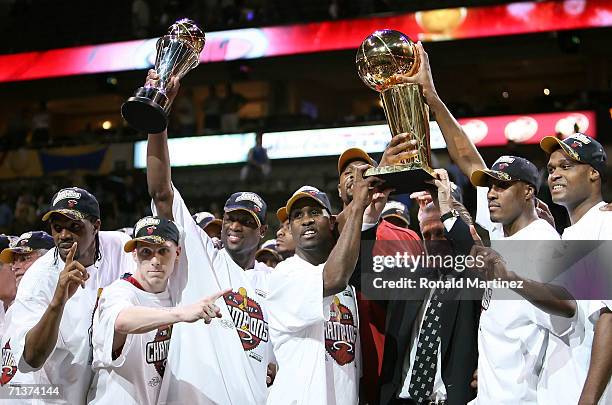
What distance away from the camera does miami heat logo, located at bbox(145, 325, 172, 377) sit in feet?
14.5

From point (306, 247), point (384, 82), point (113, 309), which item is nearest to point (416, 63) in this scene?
point (384, 82)

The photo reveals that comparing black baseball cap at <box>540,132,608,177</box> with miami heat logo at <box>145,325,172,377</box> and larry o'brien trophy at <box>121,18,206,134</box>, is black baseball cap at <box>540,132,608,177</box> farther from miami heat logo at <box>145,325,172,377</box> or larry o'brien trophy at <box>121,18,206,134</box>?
miami heat logo at <box>145,325,172,377</box>

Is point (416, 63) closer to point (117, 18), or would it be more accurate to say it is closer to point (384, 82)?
point (384, 82)

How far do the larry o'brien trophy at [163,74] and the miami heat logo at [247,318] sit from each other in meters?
1.00

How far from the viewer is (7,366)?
16.4 ft

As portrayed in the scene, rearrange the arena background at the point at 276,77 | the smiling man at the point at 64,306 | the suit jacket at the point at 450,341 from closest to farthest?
the suit jacket at the point at 450,341, the smiling man at the point at 64,306, the arena background at the point at 276,77

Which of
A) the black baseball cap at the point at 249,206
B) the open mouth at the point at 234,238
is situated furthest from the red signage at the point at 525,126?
the open mouth at the point at 234,238

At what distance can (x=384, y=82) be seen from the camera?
4.01 metres

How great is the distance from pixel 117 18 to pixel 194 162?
15.8 ft

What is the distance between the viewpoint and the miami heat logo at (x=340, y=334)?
409 centimetres

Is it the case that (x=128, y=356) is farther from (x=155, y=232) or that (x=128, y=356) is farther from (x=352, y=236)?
(x=352, y=236)

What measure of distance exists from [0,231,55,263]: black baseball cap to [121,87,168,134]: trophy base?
1.66 m

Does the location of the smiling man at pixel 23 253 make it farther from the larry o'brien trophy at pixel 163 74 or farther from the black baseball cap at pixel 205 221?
the larry o'brien trophy at pixel 163 74

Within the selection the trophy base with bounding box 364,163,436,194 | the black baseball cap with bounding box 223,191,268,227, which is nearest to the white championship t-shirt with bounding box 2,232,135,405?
the black baseball cap with bounding box 223,191,268,227
